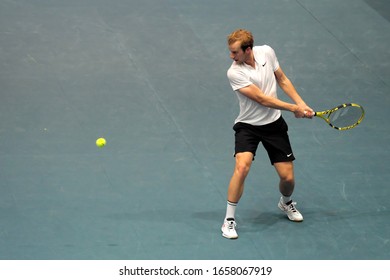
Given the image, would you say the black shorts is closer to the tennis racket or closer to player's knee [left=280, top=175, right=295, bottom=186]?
player's knee [left=280, top=175, right=295, bottom=186]

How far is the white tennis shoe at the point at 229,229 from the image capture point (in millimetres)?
8414

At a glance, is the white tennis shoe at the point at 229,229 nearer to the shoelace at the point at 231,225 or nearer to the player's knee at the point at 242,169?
the shoelace at the point at 231,225

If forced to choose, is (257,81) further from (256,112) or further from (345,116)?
(345,116)

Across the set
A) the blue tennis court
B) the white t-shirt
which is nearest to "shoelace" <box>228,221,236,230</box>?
the blue tennis court

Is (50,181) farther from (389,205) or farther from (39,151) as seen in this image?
(389,205)

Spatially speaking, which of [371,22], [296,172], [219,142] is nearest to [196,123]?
[219,142]

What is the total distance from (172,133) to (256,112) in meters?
1.96

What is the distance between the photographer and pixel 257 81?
820cm

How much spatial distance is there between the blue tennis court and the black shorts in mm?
760

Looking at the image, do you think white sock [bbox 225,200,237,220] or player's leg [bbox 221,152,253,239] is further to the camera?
white sock [bbox 225,200,237,220]

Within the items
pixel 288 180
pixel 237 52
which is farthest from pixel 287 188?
pixel 237 52

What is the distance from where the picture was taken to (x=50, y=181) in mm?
9125

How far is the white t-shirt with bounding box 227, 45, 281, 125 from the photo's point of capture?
8.13 metres

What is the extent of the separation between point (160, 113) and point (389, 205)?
3046 mm
